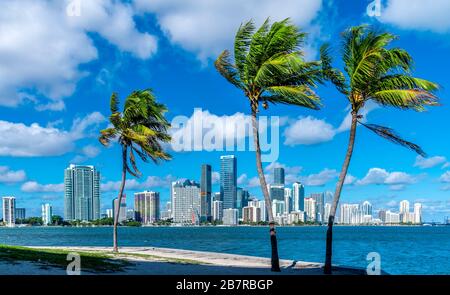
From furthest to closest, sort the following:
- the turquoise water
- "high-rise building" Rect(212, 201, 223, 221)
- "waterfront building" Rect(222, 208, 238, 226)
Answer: "high-rise building" Rect(212, 201, 223, 221), "waterfront building" Rect(222, 208, 238, 226), the turquoise water

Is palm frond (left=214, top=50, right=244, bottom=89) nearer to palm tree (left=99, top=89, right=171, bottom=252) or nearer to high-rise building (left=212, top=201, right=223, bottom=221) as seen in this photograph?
palm tree (left=99, top=89, right=171, bottom=252)

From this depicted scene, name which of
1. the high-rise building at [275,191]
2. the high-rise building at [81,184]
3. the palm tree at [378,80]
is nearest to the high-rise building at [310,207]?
the high-rise building at [275,191]

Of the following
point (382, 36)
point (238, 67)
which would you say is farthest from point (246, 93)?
point (382, 36)

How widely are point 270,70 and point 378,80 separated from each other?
3.80 meters

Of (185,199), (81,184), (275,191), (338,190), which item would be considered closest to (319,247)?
(275,191)

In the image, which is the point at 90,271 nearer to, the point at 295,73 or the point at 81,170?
the point at 295,73

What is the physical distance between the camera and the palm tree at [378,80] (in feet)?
50.3

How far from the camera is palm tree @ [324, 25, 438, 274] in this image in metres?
15.3

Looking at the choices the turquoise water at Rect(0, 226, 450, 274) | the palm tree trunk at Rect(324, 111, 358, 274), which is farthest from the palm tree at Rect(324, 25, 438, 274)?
the turquoise water at Rect(0, 226, 450, 274)

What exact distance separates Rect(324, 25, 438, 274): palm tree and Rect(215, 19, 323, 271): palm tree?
1.25 metres

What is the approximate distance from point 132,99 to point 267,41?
11229 millimetres

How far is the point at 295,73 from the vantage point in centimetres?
1675
